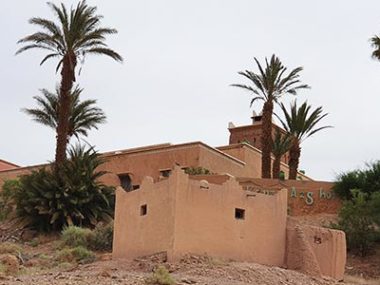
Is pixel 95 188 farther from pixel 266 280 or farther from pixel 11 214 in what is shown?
pixel 266 280

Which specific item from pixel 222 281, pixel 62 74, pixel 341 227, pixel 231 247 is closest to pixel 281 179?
pixel 341 227

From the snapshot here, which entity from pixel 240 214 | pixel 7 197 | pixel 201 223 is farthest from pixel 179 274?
pixel 7 197

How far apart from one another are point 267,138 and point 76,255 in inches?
572

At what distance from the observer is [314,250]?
2667cm

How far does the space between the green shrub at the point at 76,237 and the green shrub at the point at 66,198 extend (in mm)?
2279

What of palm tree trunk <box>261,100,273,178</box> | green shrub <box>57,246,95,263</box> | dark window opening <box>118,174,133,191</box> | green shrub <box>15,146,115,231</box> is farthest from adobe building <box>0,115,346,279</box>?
dark window opening <box>118,174,133,191</box>

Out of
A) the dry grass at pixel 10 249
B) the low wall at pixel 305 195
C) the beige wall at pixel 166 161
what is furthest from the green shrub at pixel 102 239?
the beige wall at pixel 166 161

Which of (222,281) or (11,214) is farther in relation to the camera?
(11,214)

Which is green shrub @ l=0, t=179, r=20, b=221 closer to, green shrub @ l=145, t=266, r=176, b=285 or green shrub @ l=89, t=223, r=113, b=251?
→ green shrub @ l=89, t=223, r=113, b=251

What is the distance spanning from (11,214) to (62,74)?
24.3ft

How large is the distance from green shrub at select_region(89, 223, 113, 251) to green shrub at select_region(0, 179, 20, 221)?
8.32 meters

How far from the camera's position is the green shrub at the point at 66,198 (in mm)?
33656

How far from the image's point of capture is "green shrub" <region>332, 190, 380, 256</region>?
32812 mm

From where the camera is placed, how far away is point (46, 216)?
34000 mm
